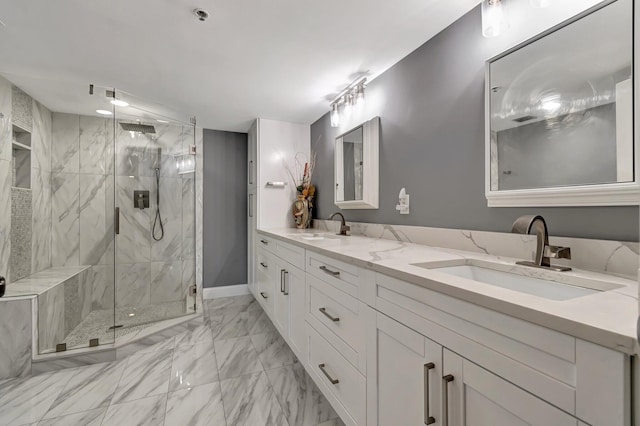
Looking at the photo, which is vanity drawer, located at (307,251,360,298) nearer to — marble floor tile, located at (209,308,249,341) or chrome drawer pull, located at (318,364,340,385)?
chrome drawer pull, located at (318,364,340,385)

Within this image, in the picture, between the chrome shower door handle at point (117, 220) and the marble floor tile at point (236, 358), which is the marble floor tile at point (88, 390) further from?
the chrome shower door handle at point (117, 220)

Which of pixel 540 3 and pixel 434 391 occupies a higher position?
pixel 540 3

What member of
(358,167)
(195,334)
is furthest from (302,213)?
(195,334)

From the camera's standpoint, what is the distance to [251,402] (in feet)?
5.55

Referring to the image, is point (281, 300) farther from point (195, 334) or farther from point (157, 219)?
point (157, 219)

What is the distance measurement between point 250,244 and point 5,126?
247 centimetres

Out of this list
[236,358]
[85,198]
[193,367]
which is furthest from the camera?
[85,198]

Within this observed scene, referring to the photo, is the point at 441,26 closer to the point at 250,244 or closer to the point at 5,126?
the point at 250,244

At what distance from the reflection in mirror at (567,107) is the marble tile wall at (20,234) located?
3.62 meters

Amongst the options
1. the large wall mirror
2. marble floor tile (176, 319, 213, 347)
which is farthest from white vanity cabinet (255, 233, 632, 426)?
marble floor tile (176, 319, 213, 347)

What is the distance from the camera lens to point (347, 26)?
5.40ft

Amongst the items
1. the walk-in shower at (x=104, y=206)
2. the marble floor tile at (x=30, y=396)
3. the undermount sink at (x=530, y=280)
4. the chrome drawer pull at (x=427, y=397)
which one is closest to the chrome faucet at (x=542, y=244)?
the undermount sink at (x=530, y=280)

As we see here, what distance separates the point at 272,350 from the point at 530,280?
1.95m

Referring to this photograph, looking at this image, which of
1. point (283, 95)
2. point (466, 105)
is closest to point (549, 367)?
point (466, 105)
